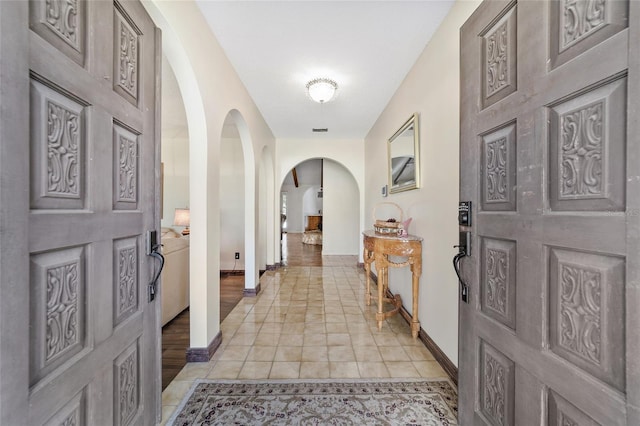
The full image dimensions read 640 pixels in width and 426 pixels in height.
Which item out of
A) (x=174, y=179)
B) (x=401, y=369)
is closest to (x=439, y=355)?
(x=401, y=369)

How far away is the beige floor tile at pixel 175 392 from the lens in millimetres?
1696

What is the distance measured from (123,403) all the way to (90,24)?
4.86 ft

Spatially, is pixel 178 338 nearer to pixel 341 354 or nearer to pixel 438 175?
pixel 341 354

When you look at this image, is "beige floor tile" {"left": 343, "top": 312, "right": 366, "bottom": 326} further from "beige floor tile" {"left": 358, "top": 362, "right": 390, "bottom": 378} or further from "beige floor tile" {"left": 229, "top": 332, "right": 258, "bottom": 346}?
"beige floor tile" {"left": 229, "top": 332, "right": 258, "bottom": 346}

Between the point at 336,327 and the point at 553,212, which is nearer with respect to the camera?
the point at 553,212

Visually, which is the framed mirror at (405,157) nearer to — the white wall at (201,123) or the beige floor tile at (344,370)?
the beige floor tile at (344,370)

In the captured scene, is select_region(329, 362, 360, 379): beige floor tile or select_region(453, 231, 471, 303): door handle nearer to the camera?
select_region(453, 231, 471, 303): door handle

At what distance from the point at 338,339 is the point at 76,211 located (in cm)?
230

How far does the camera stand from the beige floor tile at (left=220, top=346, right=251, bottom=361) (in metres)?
2.18

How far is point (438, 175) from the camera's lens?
2170mm

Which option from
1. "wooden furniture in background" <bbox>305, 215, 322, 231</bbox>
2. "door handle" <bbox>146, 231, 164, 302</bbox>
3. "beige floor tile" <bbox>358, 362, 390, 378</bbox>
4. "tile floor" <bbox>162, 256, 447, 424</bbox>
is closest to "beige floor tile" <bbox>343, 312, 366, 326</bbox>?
"tile floor" <bbox>162, 256, 447, 424</bbox>

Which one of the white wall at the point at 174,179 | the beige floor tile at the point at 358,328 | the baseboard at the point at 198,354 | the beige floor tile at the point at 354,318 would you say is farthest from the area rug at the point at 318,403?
the white wall at the point at 174,179

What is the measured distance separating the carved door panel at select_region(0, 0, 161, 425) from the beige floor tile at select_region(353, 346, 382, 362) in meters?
1.54

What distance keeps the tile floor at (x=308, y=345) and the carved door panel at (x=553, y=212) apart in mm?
961
